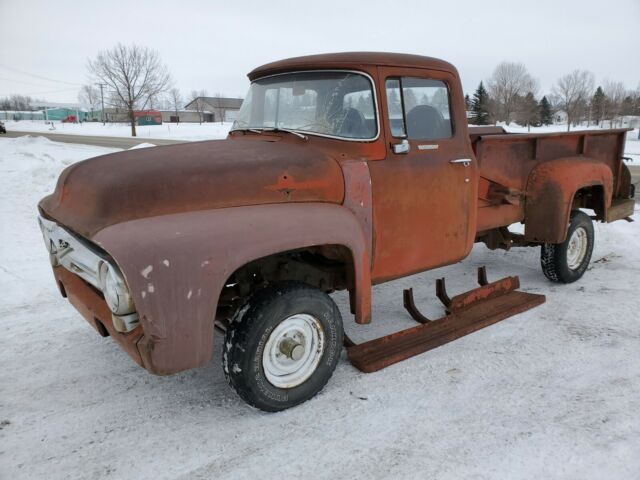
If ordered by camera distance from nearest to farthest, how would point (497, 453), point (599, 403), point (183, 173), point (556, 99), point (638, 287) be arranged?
1. point (497, 453)
2. point (183, 173)
3. point (599, 403)
4. point (638, 287)
5. point (556, 99)

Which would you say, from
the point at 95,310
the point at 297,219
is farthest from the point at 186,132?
the point at 297,219

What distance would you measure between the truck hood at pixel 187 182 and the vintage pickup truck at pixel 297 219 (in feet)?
0.03

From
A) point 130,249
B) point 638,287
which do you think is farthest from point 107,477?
point 638,287

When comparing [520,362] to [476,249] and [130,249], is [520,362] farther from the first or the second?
[476,249]

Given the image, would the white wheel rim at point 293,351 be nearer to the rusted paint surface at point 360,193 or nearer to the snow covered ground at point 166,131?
the rusted paint surface at point 360,193

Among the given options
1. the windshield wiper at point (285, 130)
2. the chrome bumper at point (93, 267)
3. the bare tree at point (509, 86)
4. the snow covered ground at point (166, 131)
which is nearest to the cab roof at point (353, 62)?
A: the windshield wiper at point (285, 130)

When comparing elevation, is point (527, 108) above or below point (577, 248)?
above

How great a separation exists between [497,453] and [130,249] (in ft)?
6.79

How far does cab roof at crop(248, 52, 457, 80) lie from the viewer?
3.24 metres

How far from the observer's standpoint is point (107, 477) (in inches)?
92.1

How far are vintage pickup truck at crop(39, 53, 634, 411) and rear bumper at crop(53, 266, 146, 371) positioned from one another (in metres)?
0.01

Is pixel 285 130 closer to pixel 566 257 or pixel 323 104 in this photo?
pixel 323 104

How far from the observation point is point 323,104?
3.31m

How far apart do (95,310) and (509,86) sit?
52.0 m
